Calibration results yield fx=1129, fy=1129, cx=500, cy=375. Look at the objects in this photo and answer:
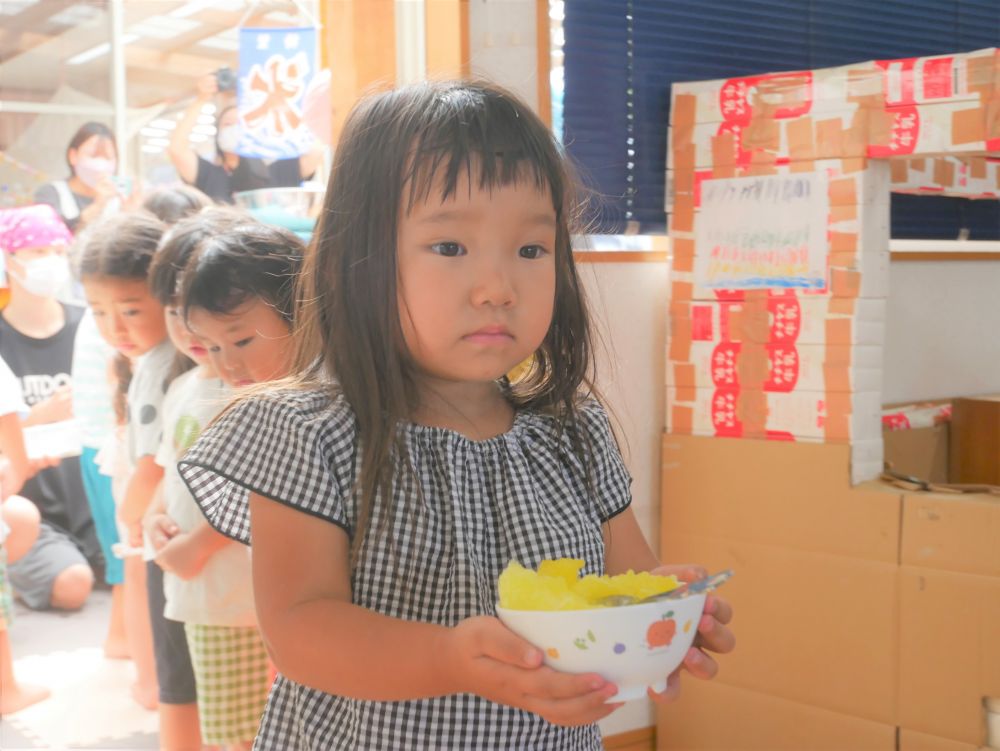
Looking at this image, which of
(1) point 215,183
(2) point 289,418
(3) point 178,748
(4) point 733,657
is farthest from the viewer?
(1) point 215,183

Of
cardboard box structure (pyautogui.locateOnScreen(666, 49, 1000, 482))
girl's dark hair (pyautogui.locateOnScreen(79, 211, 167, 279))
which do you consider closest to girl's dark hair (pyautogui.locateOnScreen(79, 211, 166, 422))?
girl's dark hair (pyautogui.locateOnScreen(79, 211, 167, 279))

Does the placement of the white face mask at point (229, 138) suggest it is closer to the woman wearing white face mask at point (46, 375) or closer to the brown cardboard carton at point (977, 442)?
the woman wearing white face mask at point (46, 375)

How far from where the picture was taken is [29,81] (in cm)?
231

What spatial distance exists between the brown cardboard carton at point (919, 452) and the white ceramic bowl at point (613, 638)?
186cm

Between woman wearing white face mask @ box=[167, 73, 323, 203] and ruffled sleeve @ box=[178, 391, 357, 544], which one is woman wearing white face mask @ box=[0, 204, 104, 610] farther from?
ruffled sleeve @ box=[178, 391, 357, 544]

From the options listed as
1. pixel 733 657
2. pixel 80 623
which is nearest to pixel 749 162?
pixel 733 657

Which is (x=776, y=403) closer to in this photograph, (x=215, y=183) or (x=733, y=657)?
(x=733, y=657)

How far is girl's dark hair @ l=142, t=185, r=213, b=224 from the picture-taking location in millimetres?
2338

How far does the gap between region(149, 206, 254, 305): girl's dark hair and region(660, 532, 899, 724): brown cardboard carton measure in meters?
1.19

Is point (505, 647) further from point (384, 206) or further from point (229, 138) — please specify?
point (229, 138)

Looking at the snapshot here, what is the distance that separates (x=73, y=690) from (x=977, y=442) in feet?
6.97

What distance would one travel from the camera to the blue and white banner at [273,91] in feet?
8.19

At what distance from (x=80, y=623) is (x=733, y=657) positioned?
1.43m

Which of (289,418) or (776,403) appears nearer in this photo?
(289,418)
